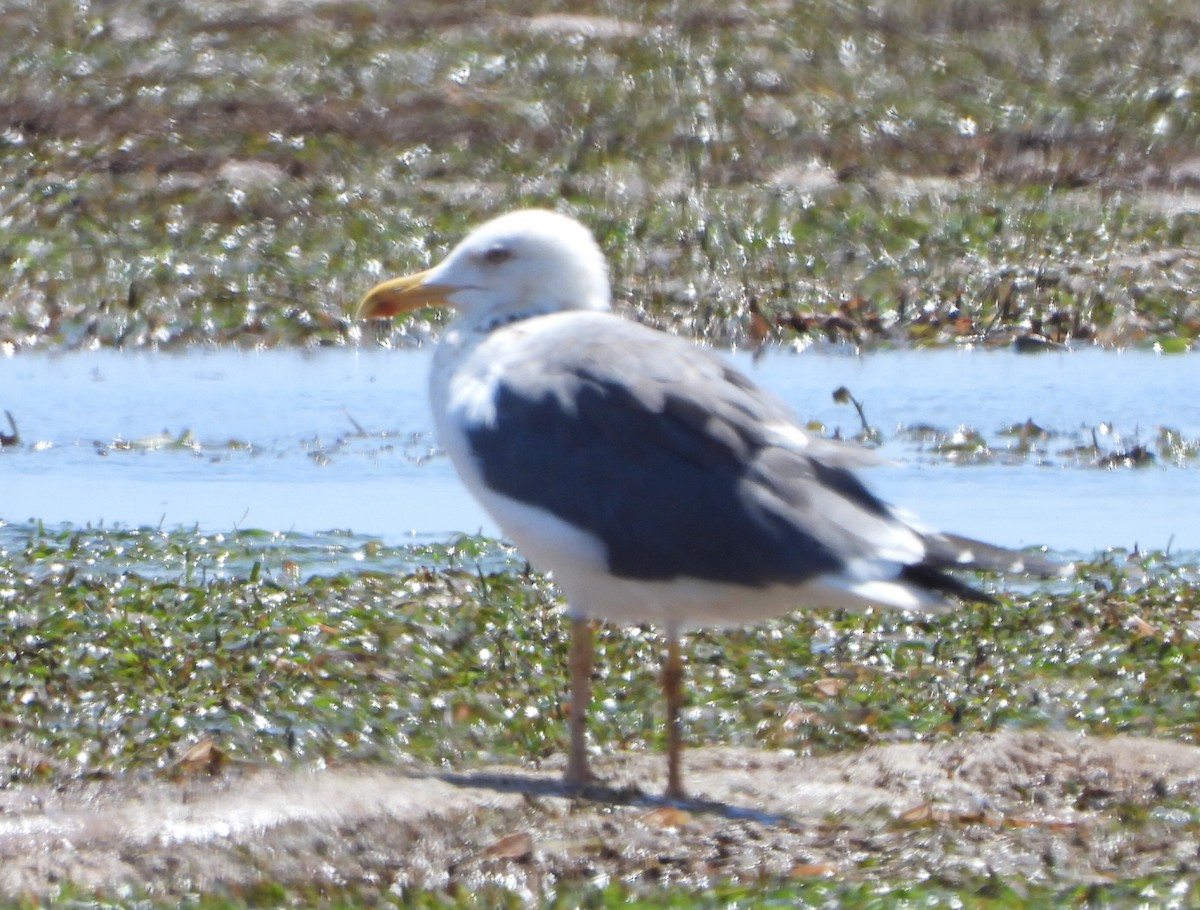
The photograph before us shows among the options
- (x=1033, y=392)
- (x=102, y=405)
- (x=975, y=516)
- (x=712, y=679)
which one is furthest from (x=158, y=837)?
(x=1033, y=392)

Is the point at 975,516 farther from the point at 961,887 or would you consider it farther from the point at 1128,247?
the point at 1128,247

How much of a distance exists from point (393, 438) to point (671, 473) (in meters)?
4.33

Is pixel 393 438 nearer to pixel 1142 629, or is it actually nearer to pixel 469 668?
pixel 469 668

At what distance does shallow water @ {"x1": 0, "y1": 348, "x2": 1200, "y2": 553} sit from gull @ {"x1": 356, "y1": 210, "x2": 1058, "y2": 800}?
93.8 inches

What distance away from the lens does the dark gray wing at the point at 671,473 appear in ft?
17.5

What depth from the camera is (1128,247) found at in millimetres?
13070

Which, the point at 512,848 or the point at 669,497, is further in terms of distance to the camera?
the point at 669,497

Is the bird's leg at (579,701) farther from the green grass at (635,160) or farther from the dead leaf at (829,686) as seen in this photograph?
the green grass at (635,160)

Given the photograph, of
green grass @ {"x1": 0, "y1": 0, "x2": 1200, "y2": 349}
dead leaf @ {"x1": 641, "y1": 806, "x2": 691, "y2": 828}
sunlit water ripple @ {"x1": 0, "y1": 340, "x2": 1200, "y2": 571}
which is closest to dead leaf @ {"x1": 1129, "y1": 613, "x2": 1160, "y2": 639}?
sunlit water ripple @ {"x1": 0, "y1": 340, "x2": 1200, "y2": 571}

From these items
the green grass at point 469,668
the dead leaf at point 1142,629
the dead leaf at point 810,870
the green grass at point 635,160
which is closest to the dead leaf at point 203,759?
the green grass at point 469,668

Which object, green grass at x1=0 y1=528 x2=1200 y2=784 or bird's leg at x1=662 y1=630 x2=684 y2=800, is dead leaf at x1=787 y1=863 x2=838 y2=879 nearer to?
bird's leg at x1=662 y1=630 x2=684 y2=800

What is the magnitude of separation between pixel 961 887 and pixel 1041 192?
974 centimetres

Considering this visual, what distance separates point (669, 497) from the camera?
5.41 m

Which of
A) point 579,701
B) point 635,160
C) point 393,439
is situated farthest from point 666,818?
point 635,160
